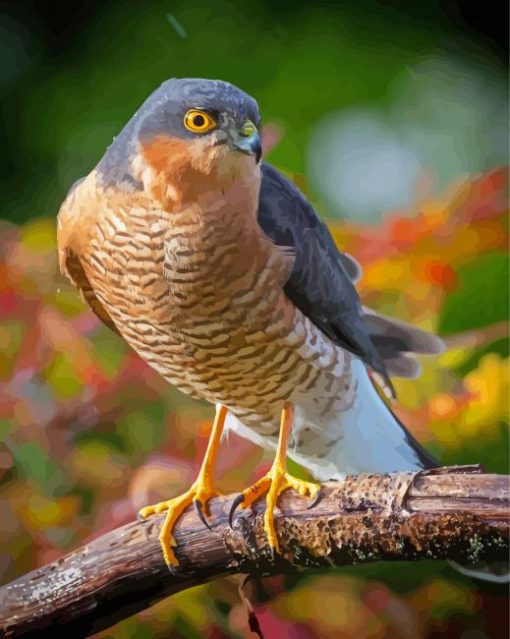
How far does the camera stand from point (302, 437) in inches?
47.1

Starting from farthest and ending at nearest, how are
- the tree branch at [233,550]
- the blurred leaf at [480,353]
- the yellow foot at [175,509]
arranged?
1. the blurred leaf at [480,353]
2. the yellow foot at [175,509]
3. the tree branch at [233,550]

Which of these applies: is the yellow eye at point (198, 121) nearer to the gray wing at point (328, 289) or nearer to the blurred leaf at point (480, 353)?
the gray wing at point (328, 289)

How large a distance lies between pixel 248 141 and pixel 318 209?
251 mm

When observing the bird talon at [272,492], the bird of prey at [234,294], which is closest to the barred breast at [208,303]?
the bird of prey at [234,294]

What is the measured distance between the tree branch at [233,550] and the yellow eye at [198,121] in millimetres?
456

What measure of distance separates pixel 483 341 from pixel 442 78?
1.30ft

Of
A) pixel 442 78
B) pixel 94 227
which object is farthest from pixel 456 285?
pixel 94 227

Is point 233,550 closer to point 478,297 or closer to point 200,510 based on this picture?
point 200,510

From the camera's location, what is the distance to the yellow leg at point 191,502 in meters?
1.08

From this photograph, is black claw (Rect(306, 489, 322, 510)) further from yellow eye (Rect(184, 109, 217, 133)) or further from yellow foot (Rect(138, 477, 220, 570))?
yellow eye (Rect(184, 109, 217, 133))

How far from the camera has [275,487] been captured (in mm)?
1100

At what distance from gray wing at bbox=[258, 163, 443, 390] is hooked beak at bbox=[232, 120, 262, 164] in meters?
0.11

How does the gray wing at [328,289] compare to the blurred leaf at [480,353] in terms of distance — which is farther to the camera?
the blurred leaf at [480,353]

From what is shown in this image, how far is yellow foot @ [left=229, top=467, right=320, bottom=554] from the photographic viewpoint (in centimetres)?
106
